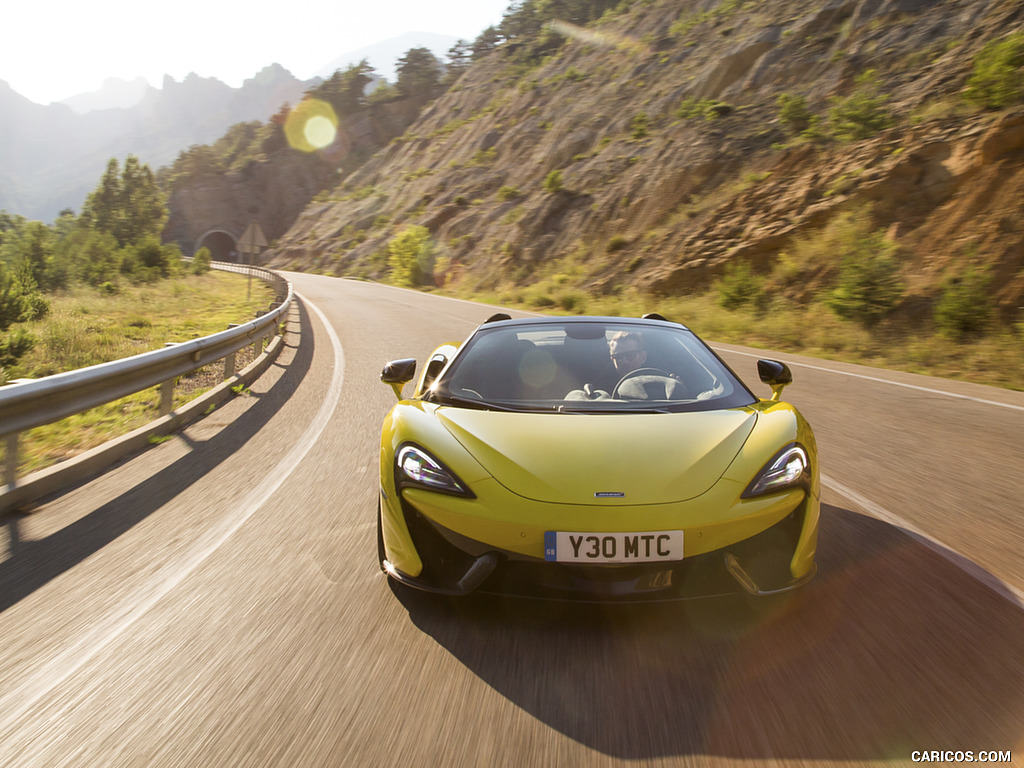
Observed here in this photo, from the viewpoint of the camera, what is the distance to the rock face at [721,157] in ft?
57.9

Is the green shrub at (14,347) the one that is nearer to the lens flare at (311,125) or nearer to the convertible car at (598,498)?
the convertible car at (598,498)

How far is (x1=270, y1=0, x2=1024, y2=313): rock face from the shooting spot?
57.9ft

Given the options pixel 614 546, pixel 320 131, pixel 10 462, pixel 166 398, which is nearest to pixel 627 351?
pixel 614 546

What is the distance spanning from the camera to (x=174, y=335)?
14.5 m

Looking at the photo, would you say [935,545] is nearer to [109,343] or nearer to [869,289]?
[109,343]

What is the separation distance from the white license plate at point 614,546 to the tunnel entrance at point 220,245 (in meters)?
111

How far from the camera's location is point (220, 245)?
108 meters

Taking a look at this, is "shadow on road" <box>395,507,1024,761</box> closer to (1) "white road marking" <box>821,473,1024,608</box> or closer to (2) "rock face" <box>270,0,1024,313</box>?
(1) "white road marking" <box>821,473,1024,608</box>

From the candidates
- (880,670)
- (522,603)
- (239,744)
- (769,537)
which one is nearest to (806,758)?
(880,670)

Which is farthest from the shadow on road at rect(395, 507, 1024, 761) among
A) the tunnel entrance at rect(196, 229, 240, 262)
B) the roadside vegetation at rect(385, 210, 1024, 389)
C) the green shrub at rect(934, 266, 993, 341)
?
the tunnel entrance at rect(196, 229, 240, 262)

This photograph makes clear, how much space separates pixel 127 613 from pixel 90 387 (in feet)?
9.47

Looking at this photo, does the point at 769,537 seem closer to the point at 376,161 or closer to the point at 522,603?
the point at 522,603

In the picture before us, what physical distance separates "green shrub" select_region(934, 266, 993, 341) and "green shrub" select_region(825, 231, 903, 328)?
155 cm

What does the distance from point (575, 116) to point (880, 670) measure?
168 ft
